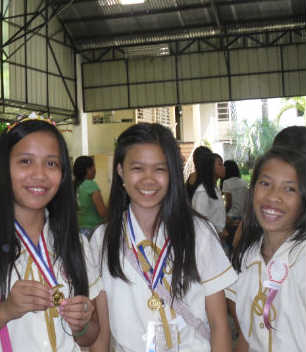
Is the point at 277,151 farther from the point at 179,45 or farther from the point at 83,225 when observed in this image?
the point at 179,45

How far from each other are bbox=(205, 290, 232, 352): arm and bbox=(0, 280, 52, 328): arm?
695mm

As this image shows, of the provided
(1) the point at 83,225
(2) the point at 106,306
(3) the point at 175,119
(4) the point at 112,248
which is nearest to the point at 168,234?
(4) the point at 112,248

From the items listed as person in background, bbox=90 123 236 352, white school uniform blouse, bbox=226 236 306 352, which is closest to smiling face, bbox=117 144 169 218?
person in background, bbox=90 123 236 352

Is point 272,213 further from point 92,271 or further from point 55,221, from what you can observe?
point 55,221

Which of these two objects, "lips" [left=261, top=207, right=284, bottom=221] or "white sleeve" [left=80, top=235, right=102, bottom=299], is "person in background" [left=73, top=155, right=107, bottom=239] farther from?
"lips" [left=261, top=207, right=284, bottom=221]

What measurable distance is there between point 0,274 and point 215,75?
1204cm

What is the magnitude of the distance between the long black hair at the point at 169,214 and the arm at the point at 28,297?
0.43 m

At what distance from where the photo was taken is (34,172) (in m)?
1.77

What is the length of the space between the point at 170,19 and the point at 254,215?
11.6 metres

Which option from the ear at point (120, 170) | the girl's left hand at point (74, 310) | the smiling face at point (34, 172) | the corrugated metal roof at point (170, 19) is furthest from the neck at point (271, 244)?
the corrugated metal roof at point (170, 19)

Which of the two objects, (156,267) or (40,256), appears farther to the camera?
(156,267)

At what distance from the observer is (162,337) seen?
136 cm

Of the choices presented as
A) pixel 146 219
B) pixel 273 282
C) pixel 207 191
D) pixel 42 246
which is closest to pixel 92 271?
pixel 42 246

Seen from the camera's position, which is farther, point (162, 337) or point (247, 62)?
point (247, 62)
